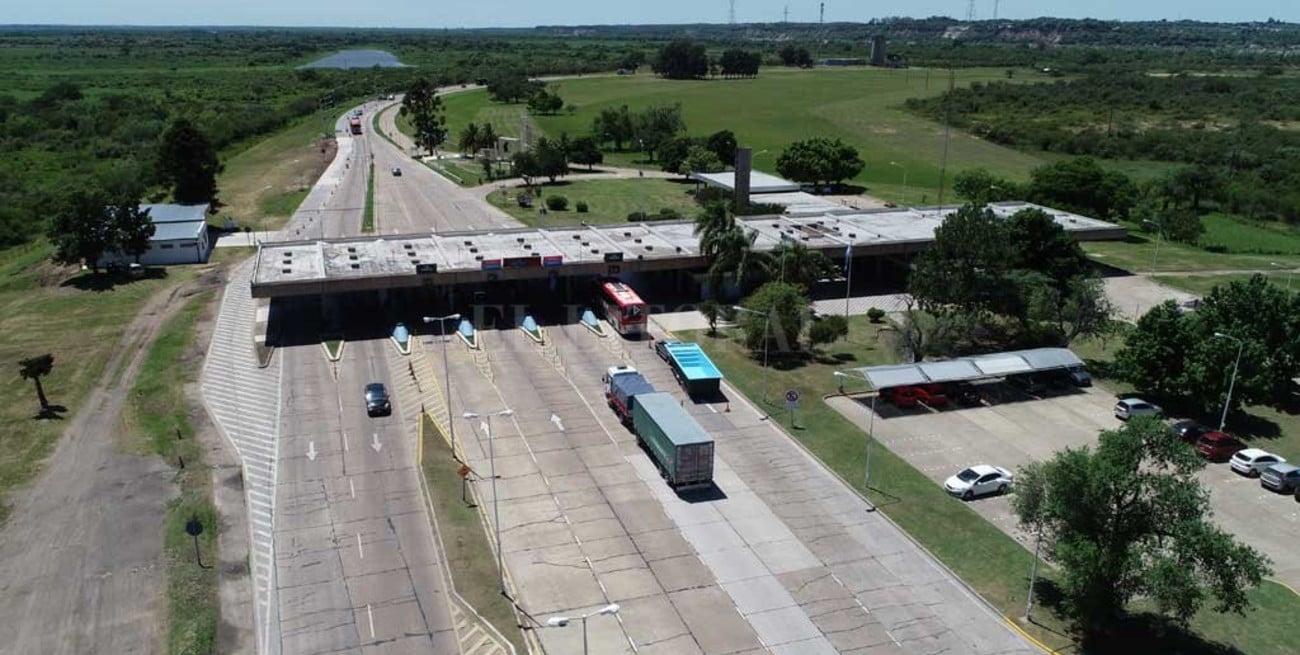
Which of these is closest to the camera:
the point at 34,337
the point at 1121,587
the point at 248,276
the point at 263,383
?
the point at 1121,587

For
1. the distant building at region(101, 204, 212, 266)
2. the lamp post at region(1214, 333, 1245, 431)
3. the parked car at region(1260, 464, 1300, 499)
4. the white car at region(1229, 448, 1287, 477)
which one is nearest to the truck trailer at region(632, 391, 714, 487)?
the white car at region(1229, 448, 1287, 477)

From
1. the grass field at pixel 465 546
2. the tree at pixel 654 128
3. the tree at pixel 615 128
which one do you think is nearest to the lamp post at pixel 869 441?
the grass field at pixel 465 546

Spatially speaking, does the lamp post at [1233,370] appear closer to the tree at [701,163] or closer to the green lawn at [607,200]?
the green lawn at [607,200]

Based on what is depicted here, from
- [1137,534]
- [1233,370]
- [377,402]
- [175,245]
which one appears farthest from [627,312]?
[175,245]

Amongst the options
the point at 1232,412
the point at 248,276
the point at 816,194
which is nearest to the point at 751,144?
the point at 816,194

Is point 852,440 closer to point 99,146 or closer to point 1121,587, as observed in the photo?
point 1121,587
